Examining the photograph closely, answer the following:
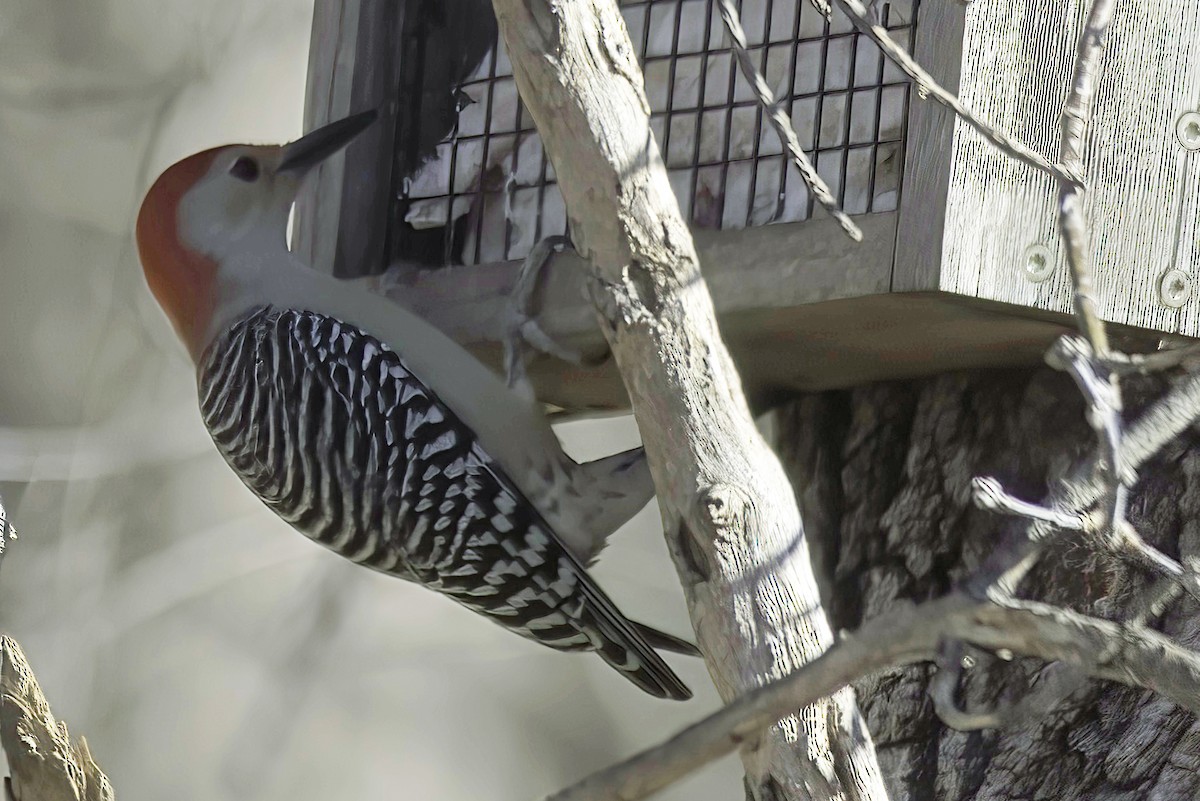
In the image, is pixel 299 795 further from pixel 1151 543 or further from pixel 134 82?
pixel 1151 543

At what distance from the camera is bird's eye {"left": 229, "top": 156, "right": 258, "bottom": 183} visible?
2.02 meters

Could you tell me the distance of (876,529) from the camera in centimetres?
173

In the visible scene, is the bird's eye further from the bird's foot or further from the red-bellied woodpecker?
the bird's foot

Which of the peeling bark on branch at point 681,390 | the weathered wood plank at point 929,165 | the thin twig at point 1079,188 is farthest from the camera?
the weathered wood plank at point 929,165

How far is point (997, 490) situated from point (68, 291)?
381cm

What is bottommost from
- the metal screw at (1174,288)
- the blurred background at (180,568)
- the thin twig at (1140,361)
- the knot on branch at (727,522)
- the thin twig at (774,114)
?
the blurred background at (180,568)

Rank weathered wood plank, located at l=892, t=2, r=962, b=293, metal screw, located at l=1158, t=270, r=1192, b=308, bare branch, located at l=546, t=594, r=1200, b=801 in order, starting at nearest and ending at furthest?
bare branch, located at l=546, t=594, r=1200, b=801
weathered wood plank, located at l=892, t=2, r=962, b=293
metal screw, located at l=1158, t=270, r=1192, b=308

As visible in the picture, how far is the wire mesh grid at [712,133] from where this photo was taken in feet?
4.66

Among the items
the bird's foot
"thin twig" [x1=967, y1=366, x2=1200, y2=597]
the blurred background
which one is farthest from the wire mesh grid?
the blurred background

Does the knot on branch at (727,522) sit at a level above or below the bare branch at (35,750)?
above

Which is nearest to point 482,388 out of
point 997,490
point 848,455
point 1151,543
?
point 848,455

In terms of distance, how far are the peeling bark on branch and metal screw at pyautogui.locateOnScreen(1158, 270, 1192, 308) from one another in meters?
0.53

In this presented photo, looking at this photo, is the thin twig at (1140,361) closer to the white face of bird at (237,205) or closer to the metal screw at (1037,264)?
the metal screw at (1037,264)

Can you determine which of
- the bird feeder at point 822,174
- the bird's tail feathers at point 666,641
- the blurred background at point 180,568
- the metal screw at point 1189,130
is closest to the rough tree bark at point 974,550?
the bird feeder at point 822,174
